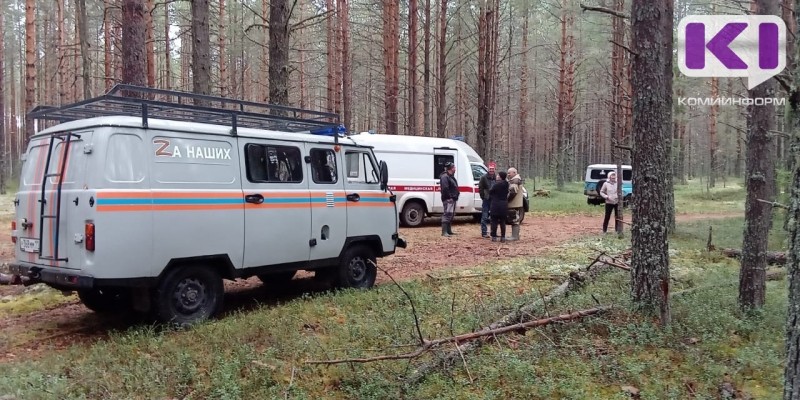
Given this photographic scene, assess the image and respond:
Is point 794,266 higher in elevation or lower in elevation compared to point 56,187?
lower

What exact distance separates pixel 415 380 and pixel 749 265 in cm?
480

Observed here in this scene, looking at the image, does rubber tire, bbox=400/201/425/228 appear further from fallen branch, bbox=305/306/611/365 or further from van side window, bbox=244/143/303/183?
fallen branch, bbox=305/306/611/365

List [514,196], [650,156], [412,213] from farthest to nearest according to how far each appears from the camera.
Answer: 1. [412,213]
2. [514,196]
3. [650,156]

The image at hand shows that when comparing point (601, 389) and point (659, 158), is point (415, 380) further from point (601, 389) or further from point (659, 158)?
point (659, 158)

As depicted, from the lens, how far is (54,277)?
551 centimetres

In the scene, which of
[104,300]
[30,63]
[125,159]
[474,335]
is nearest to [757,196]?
[474,335]

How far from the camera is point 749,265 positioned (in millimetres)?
6457

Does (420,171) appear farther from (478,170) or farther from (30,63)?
(30,63)

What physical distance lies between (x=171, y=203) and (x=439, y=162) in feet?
37.4

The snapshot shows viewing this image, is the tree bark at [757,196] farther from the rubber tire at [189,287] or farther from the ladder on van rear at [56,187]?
the ladder on van rear at [56,187]

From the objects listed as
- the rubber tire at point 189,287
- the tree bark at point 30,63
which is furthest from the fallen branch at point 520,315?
the tree bark at point 30,63

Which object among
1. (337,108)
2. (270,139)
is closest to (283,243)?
(270,139)

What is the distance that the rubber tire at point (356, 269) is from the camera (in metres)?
7.95

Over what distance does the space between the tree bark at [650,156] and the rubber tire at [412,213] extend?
1051cm
